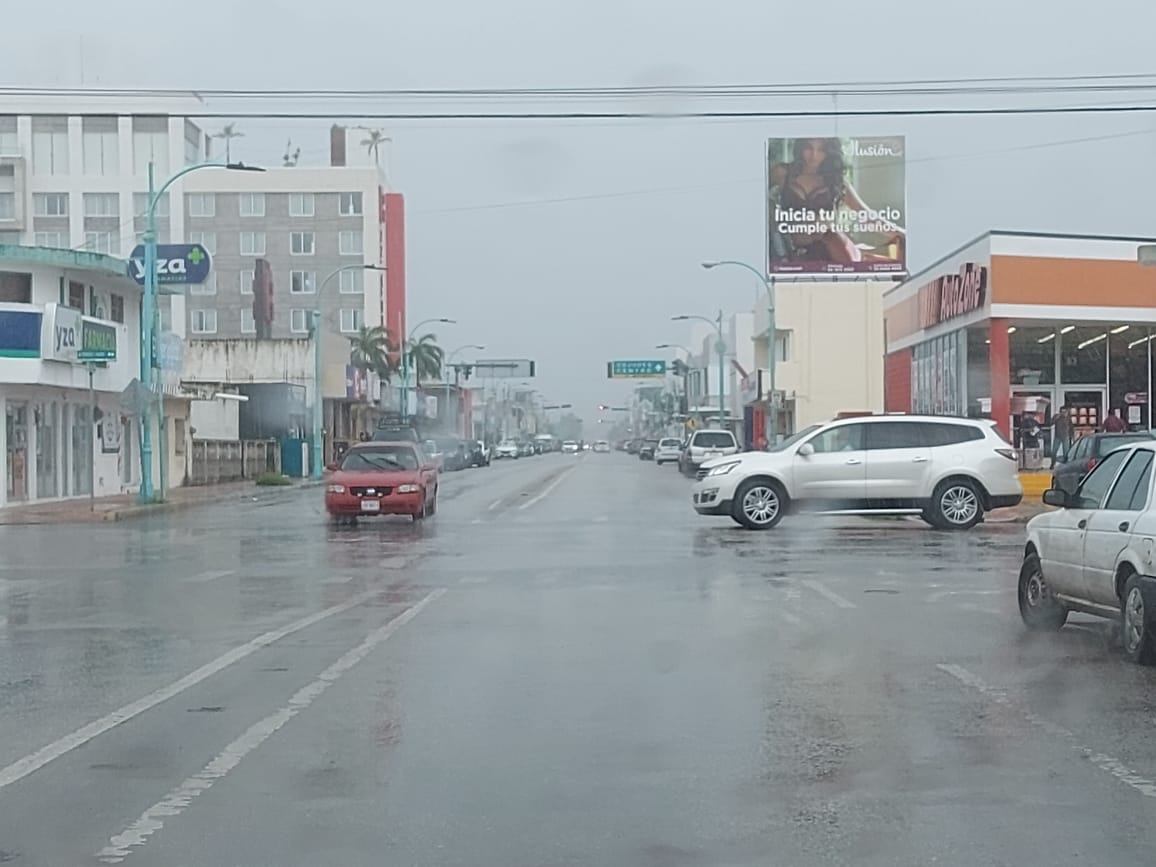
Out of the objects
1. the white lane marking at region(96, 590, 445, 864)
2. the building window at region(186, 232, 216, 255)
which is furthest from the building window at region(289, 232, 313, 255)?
the white lane marking at region(96, 590, 445, 864)

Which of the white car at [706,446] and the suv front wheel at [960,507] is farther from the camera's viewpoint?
the white car at [706,446]

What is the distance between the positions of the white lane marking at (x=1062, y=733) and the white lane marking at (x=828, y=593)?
365cm

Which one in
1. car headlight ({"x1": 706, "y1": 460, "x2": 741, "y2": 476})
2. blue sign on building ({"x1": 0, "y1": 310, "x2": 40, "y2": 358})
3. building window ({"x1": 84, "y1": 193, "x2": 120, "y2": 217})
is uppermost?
building window ({"x1": 84, "y1": 193, "x2": 120, "y2": 217})

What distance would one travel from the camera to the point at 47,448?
39844 mm

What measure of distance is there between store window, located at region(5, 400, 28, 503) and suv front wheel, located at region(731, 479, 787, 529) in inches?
783

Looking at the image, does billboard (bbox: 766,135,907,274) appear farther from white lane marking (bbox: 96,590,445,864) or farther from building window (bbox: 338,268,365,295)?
white lane marking (bbox: 96,590,445,864)

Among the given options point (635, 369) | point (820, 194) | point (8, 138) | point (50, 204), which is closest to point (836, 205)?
point (820, 194)

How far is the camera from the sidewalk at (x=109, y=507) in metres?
32.9

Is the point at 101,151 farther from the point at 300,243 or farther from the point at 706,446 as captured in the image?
the point at 706,446

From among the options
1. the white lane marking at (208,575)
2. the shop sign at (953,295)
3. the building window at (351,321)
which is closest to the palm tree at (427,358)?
the building window at (351,321)

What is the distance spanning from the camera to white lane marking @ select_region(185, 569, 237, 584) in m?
18.1

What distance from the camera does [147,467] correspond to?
37.9m

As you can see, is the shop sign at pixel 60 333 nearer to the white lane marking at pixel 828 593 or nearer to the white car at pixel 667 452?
the white lane marking at pixel 828 593

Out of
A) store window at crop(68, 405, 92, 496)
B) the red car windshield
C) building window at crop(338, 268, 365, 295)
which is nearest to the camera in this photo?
the red car windshield
